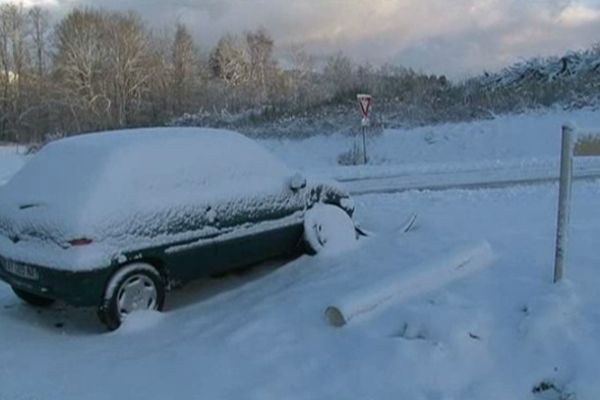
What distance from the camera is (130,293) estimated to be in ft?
18.7

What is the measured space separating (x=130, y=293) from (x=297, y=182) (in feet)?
7.11

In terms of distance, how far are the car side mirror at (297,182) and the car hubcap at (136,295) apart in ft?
6.20

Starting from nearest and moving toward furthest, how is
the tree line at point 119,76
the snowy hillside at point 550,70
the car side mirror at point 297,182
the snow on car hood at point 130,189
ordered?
the snow on car hood at point 130,189 < the car side mirror at point 297,182 < the snowy hillside at point 550,70 < the tree line at point 119,76

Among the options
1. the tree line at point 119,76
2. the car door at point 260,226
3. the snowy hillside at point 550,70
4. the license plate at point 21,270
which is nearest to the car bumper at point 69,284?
the license plate at point 21,270

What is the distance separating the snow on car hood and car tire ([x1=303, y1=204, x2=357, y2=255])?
0.38 m

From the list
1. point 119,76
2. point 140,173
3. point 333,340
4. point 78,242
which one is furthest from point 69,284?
point 119,76

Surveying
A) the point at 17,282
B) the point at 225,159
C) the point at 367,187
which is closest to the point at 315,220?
the point at 225,159

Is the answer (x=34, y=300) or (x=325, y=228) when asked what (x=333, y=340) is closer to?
(x=325, y=228)

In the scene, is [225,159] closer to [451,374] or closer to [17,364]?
[17,364]

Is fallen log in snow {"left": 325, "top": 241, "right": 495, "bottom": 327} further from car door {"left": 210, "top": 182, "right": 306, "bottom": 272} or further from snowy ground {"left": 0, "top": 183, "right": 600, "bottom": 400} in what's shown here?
car door {"left": 210, "top": 182, "right": 306, "bottom": 272}

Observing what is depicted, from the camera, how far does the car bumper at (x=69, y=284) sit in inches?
Answer: 211

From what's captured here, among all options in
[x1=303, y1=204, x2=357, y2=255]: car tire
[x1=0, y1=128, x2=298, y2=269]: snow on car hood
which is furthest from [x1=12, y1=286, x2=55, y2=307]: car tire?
[x1=303, y1=204, x2=357, y2=255]: car tire

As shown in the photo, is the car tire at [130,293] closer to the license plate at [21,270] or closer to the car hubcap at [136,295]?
the car hubcap at [136,295]

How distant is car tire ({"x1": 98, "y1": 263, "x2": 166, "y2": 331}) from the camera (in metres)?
5.54
